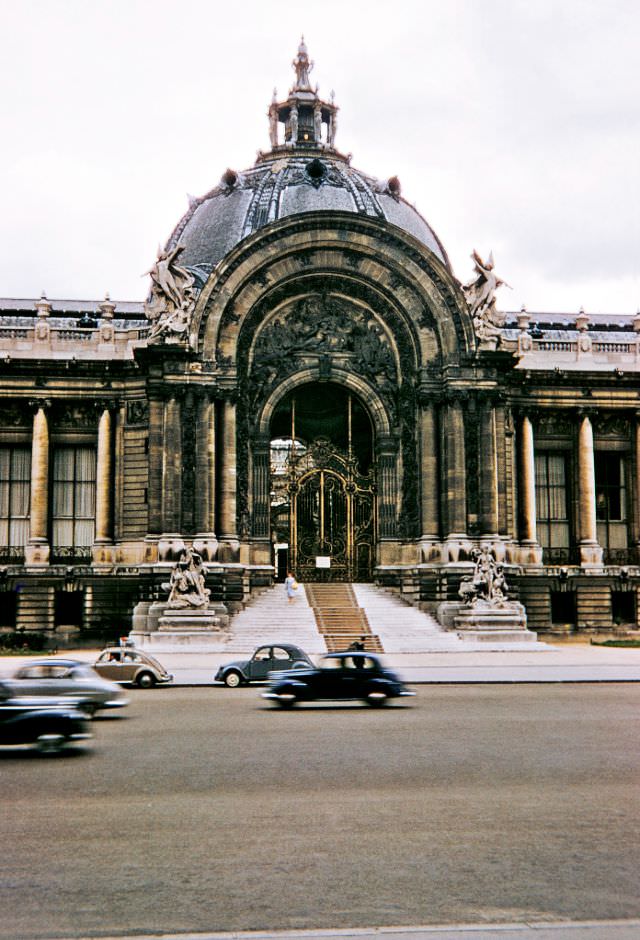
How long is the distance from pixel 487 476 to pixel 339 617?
833 centimetres

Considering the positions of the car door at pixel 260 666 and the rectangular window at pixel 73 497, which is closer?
the car door at pixel 260 666

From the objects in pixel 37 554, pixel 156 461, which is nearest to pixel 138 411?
pixel 156 461

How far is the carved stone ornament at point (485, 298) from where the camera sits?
46125 millimetres

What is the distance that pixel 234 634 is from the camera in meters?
41.0

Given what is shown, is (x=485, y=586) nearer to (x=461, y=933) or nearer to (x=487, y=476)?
(x=487, y=476)

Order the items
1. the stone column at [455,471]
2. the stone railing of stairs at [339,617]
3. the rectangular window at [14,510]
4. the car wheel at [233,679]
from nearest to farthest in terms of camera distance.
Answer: the car wheel at [233,679]
the stone railing of stairs at [339,617]
the stone column at [455,471]
the rectangular window at [14,510]

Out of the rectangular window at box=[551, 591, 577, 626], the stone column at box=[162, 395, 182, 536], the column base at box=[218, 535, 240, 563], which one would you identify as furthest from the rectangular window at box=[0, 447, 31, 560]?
the rectangular window at box=[551, 591, 577, 626]

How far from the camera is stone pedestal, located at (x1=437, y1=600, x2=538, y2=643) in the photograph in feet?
137

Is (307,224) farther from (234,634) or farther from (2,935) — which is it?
(2,935)

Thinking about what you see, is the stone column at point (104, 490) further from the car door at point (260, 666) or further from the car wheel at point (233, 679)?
the car door at point (260, 666)

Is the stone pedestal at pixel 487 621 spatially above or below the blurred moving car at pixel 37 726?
above

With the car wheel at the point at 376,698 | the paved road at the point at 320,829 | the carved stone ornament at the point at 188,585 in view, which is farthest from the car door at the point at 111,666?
the carved stone ornament at the point at 188,585

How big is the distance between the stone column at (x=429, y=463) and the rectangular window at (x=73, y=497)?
13.6 meters

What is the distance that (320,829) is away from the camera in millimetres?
11531
